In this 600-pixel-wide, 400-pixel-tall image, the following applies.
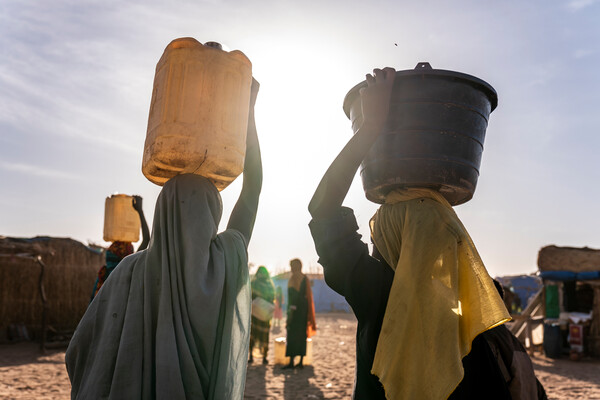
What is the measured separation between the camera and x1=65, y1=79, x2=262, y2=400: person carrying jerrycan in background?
172 cm

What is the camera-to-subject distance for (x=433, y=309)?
1.50 meters

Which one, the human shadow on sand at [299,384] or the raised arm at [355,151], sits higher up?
the raised arm at [355,151]

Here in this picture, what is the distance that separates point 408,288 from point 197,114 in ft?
3.46

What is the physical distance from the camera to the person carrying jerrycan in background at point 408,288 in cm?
147

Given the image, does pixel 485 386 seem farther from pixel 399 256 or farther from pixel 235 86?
pixel 235 86

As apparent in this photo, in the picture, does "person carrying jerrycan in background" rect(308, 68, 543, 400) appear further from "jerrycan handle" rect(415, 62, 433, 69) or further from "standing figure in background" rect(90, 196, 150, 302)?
"standing figure in background" rect(90, 196, 150, 302)

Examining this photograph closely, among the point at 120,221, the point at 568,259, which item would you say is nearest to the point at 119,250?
the point at 120,221

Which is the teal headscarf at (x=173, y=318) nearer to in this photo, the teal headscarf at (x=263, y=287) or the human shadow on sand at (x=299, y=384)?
the human shadow on sand at (x=299, y=384)

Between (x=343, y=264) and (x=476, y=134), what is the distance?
0.73m

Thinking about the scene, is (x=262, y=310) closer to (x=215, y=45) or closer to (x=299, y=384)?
(x=299, y=384)

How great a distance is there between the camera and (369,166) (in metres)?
1.84

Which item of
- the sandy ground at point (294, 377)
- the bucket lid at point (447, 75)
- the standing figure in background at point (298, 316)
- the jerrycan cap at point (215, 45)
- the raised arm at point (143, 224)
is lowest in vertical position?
the sandy ground at point (294, 377)

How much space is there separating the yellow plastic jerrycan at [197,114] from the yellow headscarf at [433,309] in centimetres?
81

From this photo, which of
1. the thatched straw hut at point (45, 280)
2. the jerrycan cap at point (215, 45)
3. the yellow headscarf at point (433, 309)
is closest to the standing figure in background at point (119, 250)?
the jerrycan cap at point (215, 45)
